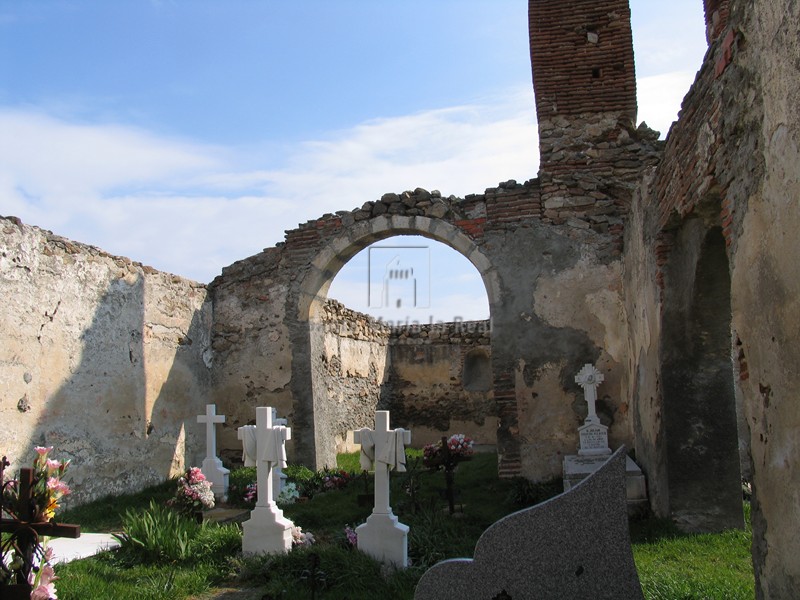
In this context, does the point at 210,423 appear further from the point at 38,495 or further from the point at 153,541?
the point at 38,495

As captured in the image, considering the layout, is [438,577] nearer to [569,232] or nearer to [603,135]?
[569,232]

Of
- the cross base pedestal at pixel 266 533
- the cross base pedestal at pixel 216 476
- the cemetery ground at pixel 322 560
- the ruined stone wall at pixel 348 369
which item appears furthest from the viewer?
the ruined stone wall at pixel 348 369

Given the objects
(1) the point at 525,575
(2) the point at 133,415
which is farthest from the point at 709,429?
(2) the point at 133,415

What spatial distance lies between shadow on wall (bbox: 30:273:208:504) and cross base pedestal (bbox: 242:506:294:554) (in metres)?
2.92

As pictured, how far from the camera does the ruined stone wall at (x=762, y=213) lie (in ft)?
10.7

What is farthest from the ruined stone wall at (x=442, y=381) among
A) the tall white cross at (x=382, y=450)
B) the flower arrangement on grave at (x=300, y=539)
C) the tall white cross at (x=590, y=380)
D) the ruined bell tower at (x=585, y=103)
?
the tall white cross at (x=382, y=450)

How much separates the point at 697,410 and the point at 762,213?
3.07m

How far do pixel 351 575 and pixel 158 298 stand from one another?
5860mm

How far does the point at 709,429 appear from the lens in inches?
243

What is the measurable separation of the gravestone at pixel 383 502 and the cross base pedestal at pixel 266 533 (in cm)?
63

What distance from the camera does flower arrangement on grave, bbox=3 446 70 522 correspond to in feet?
11.3

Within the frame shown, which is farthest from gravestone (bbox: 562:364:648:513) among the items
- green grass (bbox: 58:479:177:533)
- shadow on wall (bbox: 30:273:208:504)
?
shadow on wall (bbox: 30:273:208:504)

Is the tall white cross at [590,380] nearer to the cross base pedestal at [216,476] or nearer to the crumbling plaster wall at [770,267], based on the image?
the cross base pedestal at [216,476]

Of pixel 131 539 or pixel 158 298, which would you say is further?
pixel 158 298
